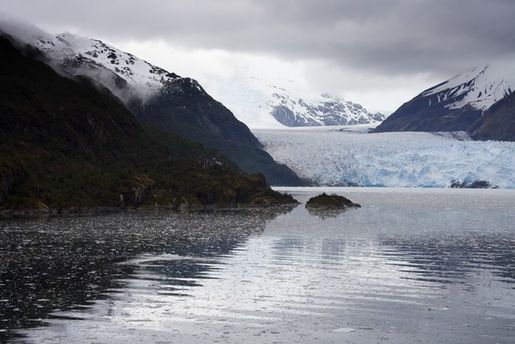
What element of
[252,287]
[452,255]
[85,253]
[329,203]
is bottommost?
[252,287]

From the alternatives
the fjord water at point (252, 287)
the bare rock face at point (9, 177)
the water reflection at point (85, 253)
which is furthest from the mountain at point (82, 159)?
the fjord water at point (252, 287)

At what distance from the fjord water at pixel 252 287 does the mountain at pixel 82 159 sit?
42487mm

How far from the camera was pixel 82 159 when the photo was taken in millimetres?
141500

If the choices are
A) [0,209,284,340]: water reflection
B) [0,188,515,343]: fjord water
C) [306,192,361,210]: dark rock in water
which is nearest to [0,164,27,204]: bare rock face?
[0,209,284,340]: water reflection

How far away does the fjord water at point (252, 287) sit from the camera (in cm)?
2722

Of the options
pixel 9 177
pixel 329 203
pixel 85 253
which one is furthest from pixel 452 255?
pixel 329 203

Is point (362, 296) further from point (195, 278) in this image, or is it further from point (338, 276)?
point (195, 278)

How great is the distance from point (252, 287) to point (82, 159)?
4326 inches

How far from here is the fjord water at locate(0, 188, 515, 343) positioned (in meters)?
27.2

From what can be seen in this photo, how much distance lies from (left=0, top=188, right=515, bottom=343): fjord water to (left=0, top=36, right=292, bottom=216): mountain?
42.5m

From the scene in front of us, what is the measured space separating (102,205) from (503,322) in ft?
311

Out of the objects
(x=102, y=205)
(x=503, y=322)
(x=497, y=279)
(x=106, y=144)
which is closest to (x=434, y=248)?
(x=497, y=279)

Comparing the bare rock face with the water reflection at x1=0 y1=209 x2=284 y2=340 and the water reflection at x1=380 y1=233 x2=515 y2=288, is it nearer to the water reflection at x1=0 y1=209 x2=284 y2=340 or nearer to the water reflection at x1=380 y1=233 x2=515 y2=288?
Answer: the water reflection at x1=0 y1=209 x2=284 y2=340

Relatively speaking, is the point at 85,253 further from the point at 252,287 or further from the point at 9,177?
the point at 9,177
